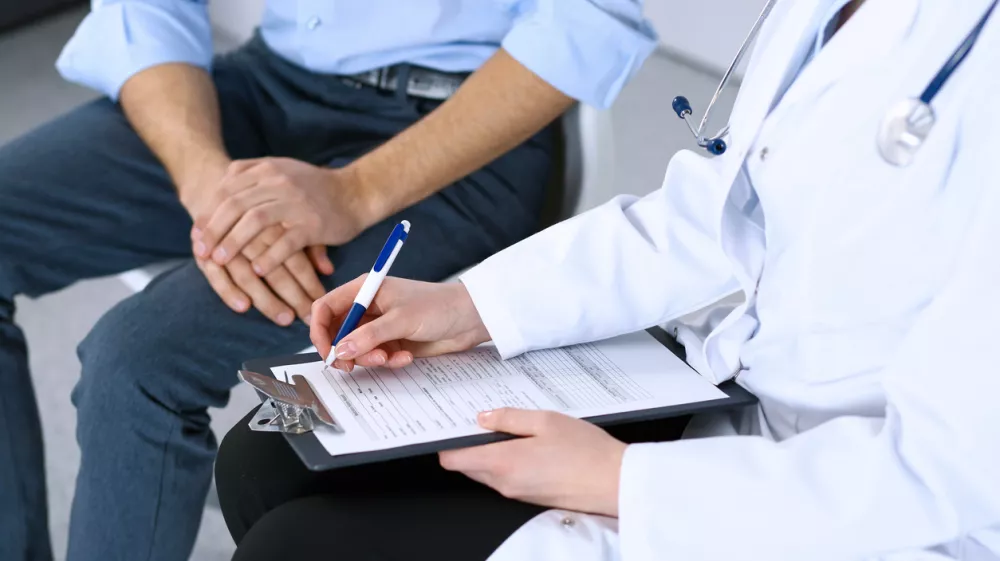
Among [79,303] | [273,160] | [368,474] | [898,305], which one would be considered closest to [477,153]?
[273,160]

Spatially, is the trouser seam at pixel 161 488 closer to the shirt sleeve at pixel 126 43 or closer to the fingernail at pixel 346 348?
the fingernail at pixel 346 348

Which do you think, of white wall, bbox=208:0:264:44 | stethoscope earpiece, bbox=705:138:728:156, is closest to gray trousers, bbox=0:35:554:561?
stethoscope earpiece, bbox=705:138:728:156

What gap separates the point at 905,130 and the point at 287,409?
508 millimetres

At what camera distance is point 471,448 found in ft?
2.57

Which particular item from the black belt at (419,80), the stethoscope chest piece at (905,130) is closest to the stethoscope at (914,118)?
the stethoscope chest piece at (905,130)

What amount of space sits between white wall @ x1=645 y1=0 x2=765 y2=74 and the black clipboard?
8.17 ft

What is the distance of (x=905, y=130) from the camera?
2.34ft

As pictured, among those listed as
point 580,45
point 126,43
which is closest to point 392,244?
point 580,45

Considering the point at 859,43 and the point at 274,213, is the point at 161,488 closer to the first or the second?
the point at 274,213

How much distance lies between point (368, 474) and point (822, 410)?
0.38 m

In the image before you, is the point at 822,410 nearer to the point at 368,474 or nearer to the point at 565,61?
the point at 368,474

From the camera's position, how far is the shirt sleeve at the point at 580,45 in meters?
1.30

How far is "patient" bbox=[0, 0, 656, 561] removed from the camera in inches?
46.4

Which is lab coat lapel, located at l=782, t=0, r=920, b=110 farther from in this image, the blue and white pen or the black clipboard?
the blue and white pen
